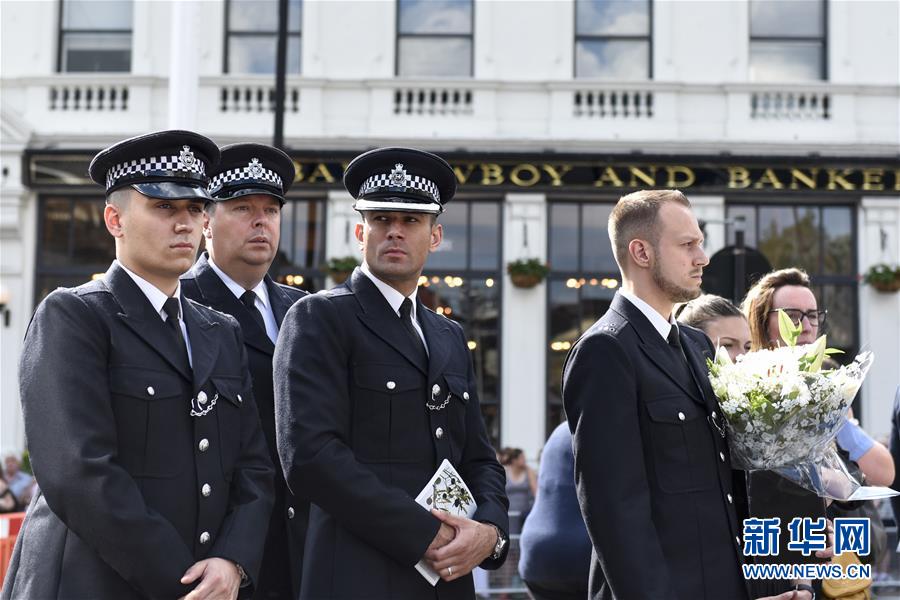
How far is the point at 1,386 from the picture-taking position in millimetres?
16344

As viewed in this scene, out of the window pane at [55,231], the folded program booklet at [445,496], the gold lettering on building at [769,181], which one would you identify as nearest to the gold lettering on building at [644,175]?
the gold lettering on building at [769,181]

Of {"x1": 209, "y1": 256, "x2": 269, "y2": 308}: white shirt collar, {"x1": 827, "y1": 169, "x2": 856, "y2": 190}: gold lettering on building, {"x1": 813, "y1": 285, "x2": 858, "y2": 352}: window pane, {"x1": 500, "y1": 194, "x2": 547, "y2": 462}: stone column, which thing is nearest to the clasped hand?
{"x1": 209, "y1": 256, "x2": 269, "y2": 308}: white shirt collar

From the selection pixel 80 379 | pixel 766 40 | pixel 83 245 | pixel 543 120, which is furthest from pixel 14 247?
pixel 80 379

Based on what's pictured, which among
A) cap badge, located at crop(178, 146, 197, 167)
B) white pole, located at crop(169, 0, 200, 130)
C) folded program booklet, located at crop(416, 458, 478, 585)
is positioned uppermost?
white pole, located at crop(169, 0, 200, 130)

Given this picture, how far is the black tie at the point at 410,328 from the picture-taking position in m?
3.95

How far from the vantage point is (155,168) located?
351 centimetres

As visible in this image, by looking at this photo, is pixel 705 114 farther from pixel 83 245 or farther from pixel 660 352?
pixel 660 352

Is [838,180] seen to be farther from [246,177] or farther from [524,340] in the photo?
[246,177]

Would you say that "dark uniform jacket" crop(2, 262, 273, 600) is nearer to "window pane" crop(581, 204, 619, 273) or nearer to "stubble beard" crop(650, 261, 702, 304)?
"stubble beard" crop(650, 261, 702, 304)

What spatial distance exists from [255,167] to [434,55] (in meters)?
13.1

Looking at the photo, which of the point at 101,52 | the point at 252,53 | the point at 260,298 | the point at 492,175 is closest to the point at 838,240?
the point at 492,175

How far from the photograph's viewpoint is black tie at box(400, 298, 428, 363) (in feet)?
13.0

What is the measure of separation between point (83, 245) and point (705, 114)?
979 centimetres

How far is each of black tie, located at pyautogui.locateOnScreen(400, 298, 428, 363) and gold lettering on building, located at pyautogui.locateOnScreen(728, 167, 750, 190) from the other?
13122 millimetres
